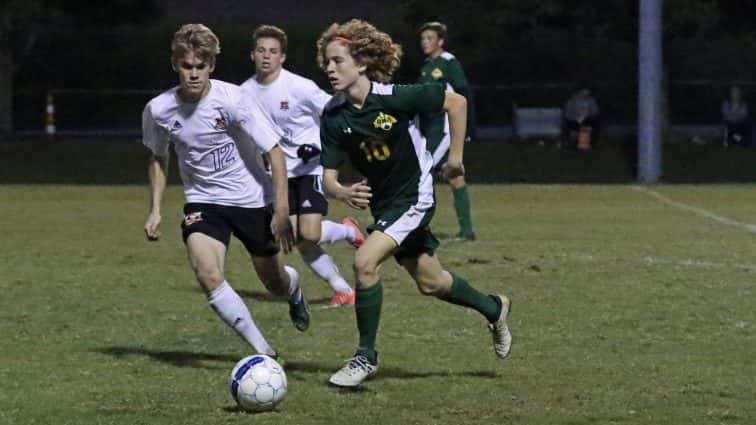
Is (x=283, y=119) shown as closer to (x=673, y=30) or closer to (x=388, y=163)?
(x=388, y=163)

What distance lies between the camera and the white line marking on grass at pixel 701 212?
1808cm

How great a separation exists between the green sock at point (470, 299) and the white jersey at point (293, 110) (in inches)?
109

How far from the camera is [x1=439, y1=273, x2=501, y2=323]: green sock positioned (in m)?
8.52

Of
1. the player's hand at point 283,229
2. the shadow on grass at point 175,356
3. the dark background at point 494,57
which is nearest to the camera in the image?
the player's hand at point 283,229

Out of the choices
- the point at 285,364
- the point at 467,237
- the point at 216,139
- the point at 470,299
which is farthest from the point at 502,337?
the point at 467,237

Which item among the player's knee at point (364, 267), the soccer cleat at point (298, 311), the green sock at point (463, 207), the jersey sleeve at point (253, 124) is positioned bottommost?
the green sock at point (463, 207)

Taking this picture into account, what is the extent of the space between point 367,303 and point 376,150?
0.76 m

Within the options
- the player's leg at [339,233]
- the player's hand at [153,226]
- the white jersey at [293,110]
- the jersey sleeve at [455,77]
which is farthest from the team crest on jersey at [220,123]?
the jersey sleeve at [455,77]

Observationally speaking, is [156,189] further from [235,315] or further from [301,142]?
[301,142]

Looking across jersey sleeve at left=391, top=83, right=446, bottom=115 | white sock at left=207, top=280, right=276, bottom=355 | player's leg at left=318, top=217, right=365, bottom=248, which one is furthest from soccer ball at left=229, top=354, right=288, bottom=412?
player's leg at left=318, top=217, right=365, bottom=248

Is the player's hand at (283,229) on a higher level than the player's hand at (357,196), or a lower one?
lower

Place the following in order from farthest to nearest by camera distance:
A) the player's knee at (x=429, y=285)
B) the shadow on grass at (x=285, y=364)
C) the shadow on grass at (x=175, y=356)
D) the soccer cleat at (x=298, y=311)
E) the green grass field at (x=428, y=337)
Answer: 1. the soccer cleat at (x=298, y=311)
2. the shadow on grass at (x=175, y=356)
3. the shadow on grass at (x=285, y=364)
4. the player's knee at (x=429, y=285)
5. the green grass field at (x=428, y=337)

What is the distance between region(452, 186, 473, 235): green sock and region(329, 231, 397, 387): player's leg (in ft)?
24.9

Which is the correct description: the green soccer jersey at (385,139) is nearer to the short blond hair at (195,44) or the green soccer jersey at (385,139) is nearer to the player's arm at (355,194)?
the player's arm at (355,194)
